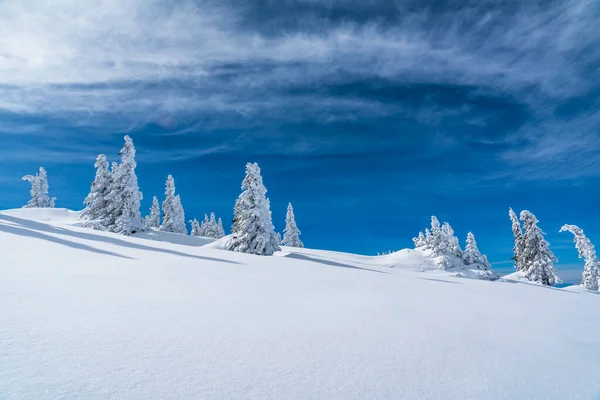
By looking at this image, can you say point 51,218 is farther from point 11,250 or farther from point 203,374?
point 203,374

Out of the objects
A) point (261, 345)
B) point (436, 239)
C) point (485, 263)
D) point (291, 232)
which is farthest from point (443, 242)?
point (261, 345)

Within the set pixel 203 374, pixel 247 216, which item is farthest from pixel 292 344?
pixel 247 216

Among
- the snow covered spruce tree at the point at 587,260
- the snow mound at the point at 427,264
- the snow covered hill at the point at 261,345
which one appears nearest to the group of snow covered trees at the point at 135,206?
the snow mound at the point at 427,264

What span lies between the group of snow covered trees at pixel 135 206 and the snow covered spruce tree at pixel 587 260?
37575 mm

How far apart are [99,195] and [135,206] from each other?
17.3 feet

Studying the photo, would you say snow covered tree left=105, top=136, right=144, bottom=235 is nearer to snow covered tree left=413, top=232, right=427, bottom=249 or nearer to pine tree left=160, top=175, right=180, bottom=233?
pine tree left=160, top=175, right=180, bottom=233

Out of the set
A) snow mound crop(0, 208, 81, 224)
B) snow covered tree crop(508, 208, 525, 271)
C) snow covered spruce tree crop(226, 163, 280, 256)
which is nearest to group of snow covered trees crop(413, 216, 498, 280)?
snow covered tree crop(508, 208, 525, 271)

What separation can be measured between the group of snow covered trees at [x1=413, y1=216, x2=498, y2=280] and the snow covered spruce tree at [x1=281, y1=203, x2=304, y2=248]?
2658cm

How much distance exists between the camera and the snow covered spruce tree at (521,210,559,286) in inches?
1631

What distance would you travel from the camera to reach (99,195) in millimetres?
40719

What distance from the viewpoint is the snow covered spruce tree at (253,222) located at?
2955cm

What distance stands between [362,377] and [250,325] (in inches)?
76.2

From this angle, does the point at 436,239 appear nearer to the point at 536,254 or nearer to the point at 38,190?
the point at 536,254

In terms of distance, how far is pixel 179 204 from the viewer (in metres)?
67.1
